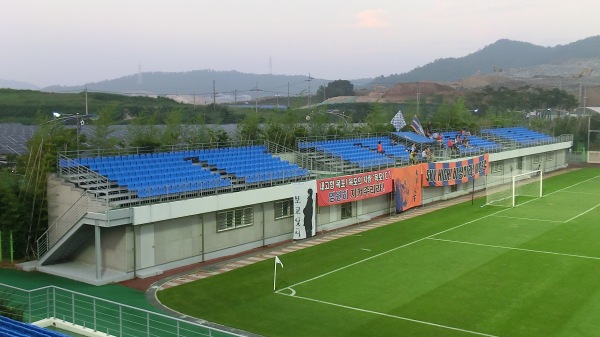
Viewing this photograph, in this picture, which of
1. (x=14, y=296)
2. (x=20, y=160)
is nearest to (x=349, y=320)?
(x=14, y=296)

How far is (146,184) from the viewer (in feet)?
79.7

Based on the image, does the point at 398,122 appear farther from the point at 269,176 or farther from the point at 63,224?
the point at 63,224

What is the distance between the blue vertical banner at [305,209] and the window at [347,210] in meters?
3.37

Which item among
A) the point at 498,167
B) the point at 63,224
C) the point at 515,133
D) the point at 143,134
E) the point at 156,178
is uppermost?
the point at 143,134

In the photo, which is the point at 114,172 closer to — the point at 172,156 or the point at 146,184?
the point at 146,184

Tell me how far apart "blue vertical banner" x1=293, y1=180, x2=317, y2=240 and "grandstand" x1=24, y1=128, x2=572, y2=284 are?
16cm

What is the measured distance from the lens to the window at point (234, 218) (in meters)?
25.9

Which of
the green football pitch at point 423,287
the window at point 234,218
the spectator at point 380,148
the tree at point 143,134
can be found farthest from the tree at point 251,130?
the window at point 234,218

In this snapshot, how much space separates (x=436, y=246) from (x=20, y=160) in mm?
19048

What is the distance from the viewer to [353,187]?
32.7 m

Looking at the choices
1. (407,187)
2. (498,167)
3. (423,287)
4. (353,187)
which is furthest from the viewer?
(498,167)

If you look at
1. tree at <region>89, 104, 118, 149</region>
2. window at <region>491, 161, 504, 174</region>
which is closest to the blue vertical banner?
tree at <region>89, 104, 118, 149</region>

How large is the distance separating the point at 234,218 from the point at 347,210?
884 centimetres

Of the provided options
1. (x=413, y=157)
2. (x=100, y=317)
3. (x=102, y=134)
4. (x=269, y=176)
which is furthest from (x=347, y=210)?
(x=100, y=317)
